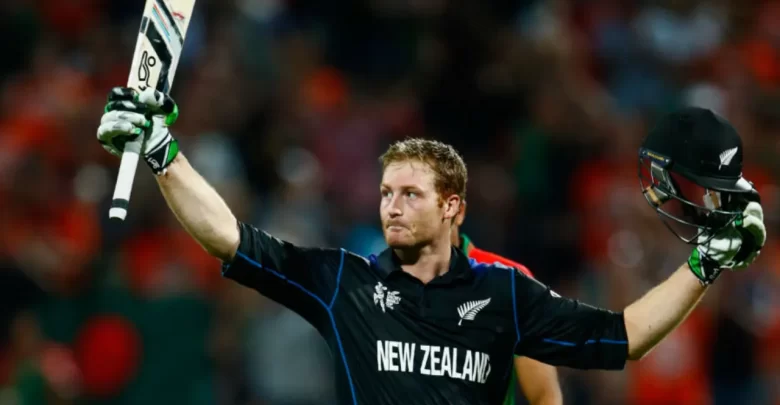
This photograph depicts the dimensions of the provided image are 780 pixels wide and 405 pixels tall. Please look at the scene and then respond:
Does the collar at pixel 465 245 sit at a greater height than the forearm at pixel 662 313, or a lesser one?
greater

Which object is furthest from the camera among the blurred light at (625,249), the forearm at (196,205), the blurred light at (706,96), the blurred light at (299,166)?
the blurred light at (706,96)

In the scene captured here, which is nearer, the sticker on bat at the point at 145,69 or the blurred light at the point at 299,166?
the sticker on bat at the point at 145,69

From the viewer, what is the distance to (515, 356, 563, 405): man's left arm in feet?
20.1

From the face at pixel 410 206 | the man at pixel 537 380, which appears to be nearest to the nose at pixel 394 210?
the face at pixel 410 206

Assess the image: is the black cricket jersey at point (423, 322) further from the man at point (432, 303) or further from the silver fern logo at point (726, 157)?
the silver fern logo at point (726, 157)

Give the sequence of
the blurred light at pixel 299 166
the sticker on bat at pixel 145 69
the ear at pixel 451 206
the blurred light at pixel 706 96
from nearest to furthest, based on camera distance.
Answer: the sticker on bat at pixel 145 69 → the ear at pixel 451 206 → the blurred light at pixel 299 166 → the blurred light at pixel 706 96

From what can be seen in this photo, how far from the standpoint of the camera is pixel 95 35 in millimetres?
10797

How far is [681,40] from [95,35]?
527 centimetres

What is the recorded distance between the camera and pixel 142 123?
4.86 meters

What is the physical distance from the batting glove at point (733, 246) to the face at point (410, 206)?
1.09 metres

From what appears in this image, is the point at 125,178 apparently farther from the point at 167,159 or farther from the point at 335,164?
the point at 335,164

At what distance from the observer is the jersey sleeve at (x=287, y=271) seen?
5223 millimetres

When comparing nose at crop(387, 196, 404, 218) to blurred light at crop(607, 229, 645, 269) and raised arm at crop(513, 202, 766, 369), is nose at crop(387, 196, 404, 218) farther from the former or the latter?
blurred light at crop(607, 229, 645, 269)

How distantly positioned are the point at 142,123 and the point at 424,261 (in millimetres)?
1357
